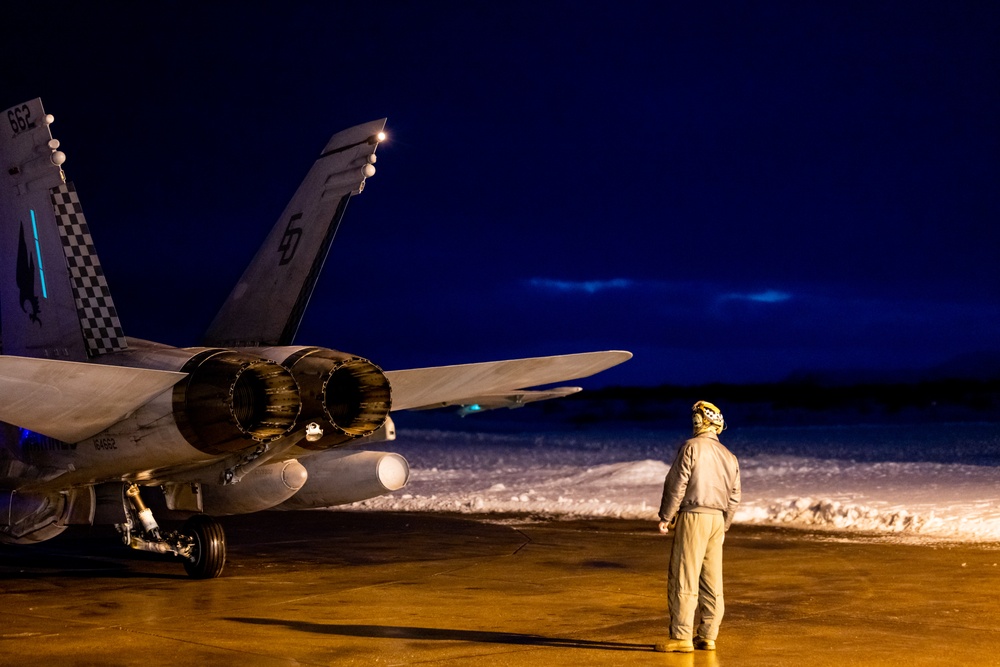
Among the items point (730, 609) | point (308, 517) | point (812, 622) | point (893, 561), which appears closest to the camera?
point (812, 622)

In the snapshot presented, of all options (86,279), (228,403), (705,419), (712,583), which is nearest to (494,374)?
(228,403)

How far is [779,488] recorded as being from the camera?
20.6 metres

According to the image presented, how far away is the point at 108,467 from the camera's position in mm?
10555

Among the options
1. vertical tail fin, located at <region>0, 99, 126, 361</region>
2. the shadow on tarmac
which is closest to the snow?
the shadow on tarmac

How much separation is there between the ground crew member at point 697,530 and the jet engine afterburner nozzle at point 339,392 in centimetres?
351

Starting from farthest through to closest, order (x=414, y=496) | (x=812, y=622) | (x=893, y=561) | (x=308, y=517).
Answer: (x=414, y=496) → (x=308, y=517) → (x=893, y=561) → (x=812, y=622)

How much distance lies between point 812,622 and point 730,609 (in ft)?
2.75

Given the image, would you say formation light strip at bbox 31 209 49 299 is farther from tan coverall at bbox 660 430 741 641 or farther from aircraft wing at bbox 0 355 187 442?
tan coverall at bbox 660 430 741 641

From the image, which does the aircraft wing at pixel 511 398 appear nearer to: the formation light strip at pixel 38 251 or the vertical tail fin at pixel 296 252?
the vertical tail fin at pixel 296 252

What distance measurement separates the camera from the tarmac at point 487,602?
7457mm

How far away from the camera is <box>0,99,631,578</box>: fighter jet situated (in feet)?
31.9

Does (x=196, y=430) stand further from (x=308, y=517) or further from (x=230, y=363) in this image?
(x=308, y=517)

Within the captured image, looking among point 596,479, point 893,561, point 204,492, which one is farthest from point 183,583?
point 596,479

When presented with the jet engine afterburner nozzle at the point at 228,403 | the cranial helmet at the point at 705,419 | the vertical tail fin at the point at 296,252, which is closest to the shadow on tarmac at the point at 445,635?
the cranial helmet at the point at 705,419
